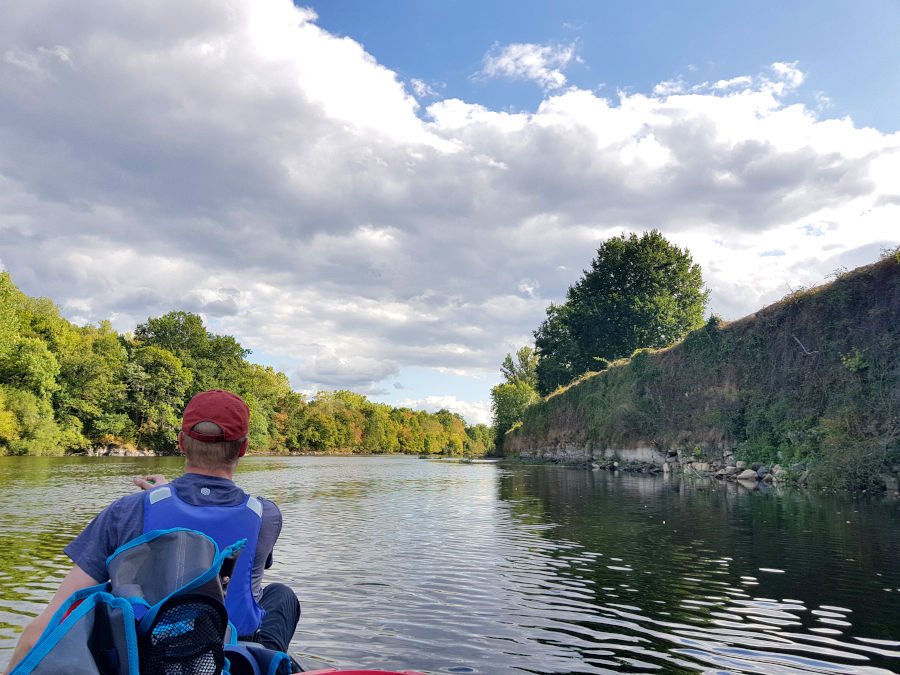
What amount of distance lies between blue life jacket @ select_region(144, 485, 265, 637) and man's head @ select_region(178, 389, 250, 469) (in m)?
0.24

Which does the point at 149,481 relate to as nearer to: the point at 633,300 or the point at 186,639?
the point at 186,639

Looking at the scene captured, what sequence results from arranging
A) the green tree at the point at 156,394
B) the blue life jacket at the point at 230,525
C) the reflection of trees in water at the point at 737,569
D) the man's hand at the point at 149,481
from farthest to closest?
the green tree at the point at 156,394 → the reflection of trees in water at the point at 737,569 → the man's hand at the point at 149,481 → the blue life jacket at the point at 230,525

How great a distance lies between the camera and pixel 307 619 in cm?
546

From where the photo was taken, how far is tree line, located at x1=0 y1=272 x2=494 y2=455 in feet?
158

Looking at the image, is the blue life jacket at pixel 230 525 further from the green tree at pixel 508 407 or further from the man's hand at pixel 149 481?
the green tree at pixel 508 407

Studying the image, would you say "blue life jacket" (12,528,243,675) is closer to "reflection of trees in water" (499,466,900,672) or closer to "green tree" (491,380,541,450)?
"reflection of trees in water" (499,466,900,672)

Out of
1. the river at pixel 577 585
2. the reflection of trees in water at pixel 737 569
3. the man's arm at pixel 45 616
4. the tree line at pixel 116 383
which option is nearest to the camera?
the man's arm at pixel 45 616

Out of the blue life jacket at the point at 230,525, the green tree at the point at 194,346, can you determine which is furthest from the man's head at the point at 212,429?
the green tree at the point at 194,346

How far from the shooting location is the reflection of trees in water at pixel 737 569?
5.14m

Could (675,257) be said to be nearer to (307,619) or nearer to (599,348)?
(599,348)

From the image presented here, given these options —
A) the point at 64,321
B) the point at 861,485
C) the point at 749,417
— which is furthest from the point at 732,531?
the point at 64,321

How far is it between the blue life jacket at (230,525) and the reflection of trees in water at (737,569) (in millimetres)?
3401

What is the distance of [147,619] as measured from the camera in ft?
5.78

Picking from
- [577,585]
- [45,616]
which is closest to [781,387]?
[577,585]
